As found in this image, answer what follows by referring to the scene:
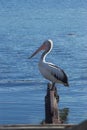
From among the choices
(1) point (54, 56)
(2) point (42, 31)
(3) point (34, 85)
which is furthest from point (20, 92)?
(2) point (42, 31)

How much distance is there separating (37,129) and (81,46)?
2283 centimetres

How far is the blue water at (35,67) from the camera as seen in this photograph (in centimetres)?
1325

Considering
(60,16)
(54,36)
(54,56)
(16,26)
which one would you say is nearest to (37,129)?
(54,56)

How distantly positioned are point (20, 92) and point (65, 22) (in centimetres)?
2576

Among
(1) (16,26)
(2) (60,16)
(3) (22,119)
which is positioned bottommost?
(2) (60,16)

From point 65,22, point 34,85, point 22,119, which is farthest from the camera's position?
point 65,22

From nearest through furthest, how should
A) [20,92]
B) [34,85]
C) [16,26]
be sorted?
[20,92], [34,85], [16,26]

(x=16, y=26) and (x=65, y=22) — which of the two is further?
(x=65, y=22)

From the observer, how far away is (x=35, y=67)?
20344 millimetres

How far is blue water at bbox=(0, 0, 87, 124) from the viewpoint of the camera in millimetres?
13250

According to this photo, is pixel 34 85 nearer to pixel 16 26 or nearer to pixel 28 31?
pixel 28 31

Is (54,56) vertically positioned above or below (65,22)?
above

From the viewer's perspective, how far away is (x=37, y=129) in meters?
4.75

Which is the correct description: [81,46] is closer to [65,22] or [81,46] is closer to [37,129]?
[65,22]
